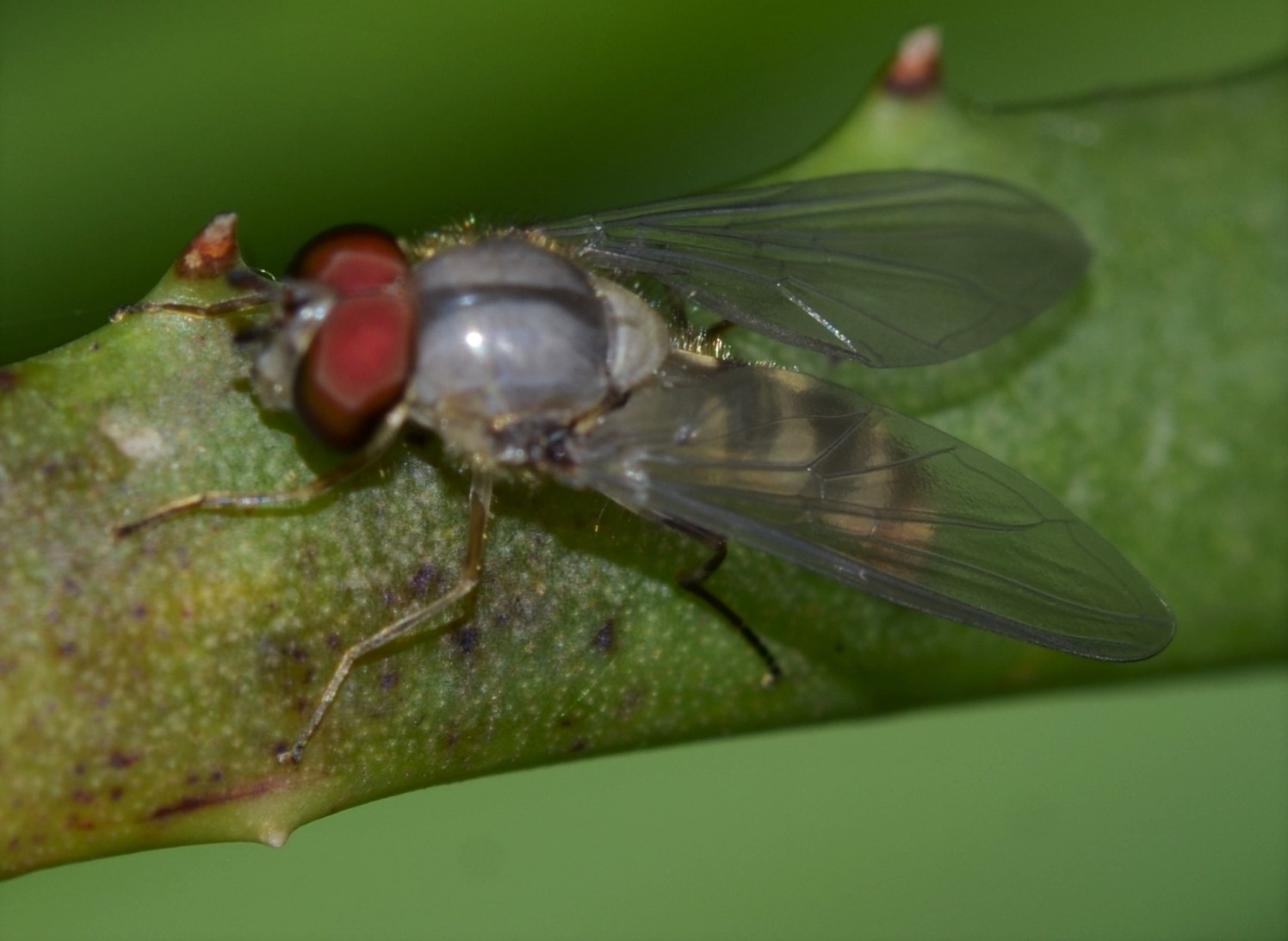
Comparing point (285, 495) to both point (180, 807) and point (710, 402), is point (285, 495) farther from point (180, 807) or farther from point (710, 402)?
point (710, 402)

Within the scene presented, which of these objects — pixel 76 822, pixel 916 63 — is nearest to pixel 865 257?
pixel 916 63

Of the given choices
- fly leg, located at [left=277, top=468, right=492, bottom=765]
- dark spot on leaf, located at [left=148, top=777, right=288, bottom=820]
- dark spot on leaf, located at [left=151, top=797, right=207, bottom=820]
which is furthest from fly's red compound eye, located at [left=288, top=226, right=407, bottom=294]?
dark spot on leaf, located at [left=151, top=797, right=207, bottom=820]

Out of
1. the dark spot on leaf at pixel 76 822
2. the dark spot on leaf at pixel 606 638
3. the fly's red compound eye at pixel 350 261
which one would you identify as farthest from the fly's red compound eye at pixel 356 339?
the dark spot on leaf at pixel 76 822

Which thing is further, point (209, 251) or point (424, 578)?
point (424, 578)

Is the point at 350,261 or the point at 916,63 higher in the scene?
the point at 916,63

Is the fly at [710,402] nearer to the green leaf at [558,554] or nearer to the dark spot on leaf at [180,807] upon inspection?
the green leaf at [558,554]

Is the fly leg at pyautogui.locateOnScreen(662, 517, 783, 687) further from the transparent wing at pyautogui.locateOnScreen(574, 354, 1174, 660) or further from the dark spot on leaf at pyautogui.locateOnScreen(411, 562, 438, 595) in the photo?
the dark spot on leaf at pyautogui.locateOnScreen(411, 562, 438, 595)

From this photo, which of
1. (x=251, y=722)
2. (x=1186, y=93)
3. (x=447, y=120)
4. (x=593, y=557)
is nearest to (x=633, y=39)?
(x=447, y=120)
